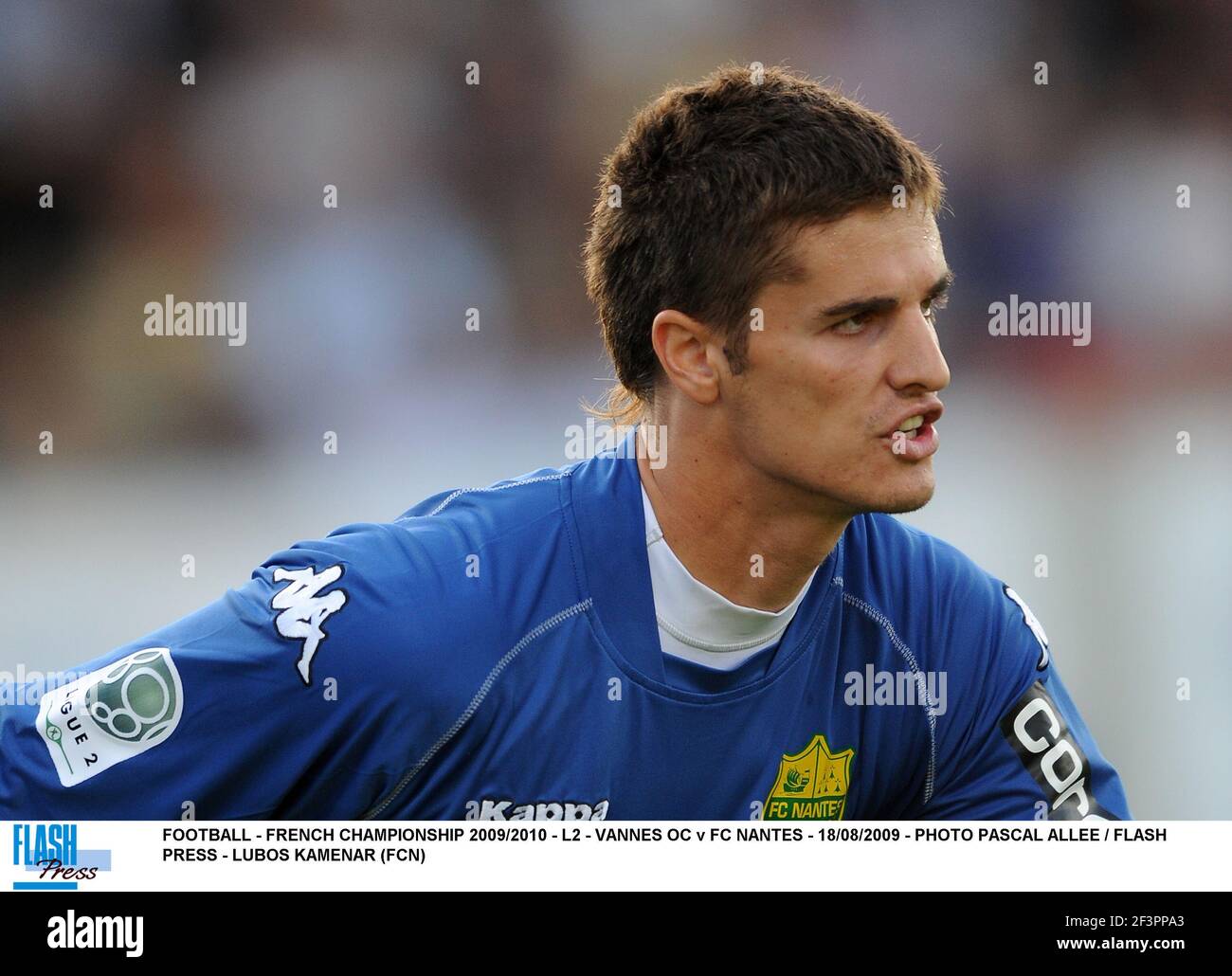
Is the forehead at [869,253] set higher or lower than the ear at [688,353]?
higher

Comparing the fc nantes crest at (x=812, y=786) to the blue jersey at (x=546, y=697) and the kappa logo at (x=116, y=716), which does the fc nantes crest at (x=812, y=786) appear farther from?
the kappa logo at (x=116, y=716)

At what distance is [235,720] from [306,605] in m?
0.11

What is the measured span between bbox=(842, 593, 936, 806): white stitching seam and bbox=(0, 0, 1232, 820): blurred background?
→ 1.09 m

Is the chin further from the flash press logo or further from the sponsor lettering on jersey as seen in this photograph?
the flash press logo

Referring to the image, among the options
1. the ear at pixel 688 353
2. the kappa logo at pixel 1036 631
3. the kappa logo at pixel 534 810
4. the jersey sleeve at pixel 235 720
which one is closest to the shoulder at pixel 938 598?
the kappa logo at pixel 1036 631

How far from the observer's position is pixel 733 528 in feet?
4.13

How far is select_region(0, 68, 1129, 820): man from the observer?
45.4 inches

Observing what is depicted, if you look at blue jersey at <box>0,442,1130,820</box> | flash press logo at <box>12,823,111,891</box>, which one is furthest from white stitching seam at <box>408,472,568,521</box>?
flash press logo at <box>12,823,111,891</box>

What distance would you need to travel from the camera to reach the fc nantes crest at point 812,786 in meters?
1.26

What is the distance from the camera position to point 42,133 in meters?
2.53

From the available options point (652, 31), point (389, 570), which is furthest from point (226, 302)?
point (389, 570)

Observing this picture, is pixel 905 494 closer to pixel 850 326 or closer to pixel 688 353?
pixel 850 326

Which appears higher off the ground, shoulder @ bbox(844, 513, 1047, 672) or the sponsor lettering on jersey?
shoulder @ bbox(844, 513, 1047, 672)
